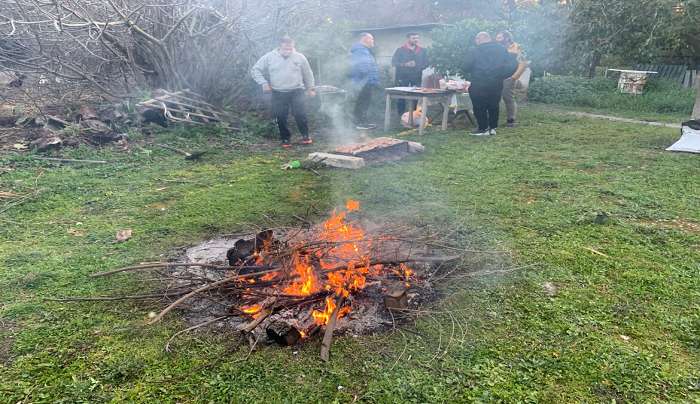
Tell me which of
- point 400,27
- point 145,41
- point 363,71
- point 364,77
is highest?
point 400,27

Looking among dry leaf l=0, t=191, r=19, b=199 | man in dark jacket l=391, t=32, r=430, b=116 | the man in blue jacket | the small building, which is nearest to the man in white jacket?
the man in blue jacket

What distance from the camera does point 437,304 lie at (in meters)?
3.10

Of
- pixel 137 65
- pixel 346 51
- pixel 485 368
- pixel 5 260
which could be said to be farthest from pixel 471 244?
pixel 346 51

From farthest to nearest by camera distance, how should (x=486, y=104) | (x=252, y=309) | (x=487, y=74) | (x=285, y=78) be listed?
(x=486, y=104), (x=487, y=74), (x=285, y=78), (x=252, y=309)

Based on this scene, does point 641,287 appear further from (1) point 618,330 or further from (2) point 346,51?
(2) point 346,51

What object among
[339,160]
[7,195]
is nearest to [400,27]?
[339,160]

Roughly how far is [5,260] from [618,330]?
181 inches

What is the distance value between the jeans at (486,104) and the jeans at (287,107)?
331cm

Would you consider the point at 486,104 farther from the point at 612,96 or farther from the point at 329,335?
the point at 329,335

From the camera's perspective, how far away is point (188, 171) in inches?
264

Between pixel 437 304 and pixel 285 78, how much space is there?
19.1 ft

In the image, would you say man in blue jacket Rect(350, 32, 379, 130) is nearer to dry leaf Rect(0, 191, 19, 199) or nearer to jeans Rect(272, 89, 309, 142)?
jeans Rect(272, 89, 309, 142)

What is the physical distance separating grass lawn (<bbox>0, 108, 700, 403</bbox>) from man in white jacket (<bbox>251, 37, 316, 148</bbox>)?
194cm

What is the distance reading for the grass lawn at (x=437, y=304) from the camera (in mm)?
2373
